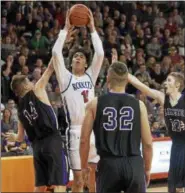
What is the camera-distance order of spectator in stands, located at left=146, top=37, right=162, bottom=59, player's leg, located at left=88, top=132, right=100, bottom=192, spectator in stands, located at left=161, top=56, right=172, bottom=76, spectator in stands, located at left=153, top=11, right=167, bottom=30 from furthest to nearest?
1. spectator in stands, located at left=153, top=11, right=167, bottom=30
2. spectator in stands, located at left=146, top=37, right=162, bottom=59
3. spectator in stands, located at left=161, top=56, right=172, bottom=76
4. player's leg, located at left=88, top=132, right=100, bottom=192

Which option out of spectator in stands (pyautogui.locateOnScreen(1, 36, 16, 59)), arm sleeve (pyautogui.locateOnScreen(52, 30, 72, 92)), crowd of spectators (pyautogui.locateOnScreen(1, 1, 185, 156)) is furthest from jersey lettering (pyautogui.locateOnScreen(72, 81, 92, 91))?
spectator in stands (pyautogui.locateOnScreen(1, 36, 16, 59))

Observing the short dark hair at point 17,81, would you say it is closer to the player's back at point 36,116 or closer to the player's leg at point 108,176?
the player's back at point 36,116

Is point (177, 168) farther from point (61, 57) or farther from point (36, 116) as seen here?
point (61, 57)

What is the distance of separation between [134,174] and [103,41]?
9627 millimetres

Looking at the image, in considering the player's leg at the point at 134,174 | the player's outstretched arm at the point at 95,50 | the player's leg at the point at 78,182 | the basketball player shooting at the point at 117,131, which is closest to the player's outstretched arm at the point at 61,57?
the player's outstretched arm at the point at 95,50

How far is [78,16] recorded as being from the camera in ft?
24.7

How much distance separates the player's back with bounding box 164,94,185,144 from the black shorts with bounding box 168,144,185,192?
0.10m

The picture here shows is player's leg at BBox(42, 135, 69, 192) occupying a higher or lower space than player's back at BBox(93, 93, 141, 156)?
lower

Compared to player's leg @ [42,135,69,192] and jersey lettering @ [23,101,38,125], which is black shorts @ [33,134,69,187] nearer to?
player's leg @ [42,135,69,192]

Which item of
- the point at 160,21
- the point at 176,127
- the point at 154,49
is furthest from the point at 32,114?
the point at 160,21

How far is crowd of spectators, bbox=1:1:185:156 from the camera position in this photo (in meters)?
12.2

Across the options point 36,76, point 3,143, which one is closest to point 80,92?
point 3,143

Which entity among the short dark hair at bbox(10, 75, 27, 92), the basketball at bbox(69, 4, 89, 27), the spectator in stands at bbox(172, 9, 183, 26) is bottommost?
the short dark hair at bbox(10, 75, 27, 92)

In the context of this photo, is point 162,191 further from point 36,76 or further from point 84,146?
point 84,146
